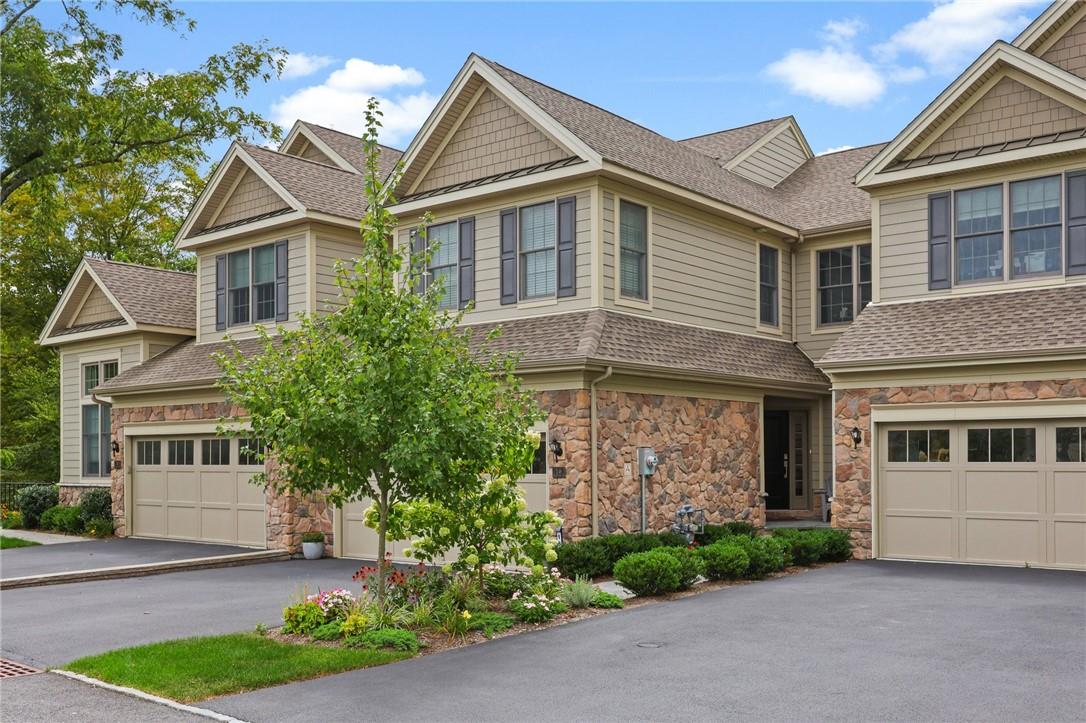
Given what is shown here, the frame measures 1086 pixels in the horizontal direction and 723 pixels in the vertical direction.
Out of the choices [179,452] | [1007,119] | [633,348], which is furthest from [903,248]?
[179,452]

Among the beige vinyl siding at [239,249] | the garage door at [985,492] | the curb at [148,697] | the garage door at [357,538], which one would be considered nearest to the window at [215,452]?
the beige vinyl siding at [239,249]

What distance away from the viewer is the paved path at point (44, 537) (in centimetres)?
2222

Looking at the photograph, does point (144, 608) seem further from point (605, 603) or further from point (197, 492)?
point (197, 492)

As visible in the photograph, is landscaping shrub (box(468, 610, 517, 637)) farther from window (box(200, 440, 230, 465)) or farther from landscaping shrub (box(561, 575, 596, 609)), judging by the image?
window (box(200, 440, 230, 465))

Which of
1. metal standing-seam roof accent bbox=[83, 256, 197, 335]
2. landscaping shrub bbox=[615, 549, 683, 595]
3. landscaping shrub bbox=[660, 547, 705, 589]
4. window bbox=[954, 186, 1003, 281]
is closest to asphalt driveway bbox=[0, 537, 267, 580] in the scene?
metal standing-seam roof accent bbox=[83, 256, 197, 335]

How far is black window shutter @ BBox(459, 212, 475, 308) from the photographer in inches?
690

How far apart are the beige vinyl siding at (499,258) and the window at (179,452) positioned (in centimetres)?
747

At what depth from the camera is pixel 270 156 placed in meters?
21.1

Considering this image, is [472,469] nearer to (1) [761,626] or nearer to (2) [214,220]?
(1) [761,626]

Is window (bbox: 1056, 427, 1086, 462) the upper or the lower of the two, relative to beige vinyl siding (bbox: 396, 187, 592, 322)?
lower

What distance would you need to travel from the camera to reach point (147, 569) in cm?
1661

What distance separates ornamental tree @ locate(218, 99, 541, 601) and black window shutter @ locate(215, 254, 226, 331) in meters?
10.9

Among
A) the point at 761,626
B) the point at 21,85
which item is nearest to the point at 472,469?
the point at 761,626

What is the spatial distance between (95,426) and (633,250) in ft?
50.5
